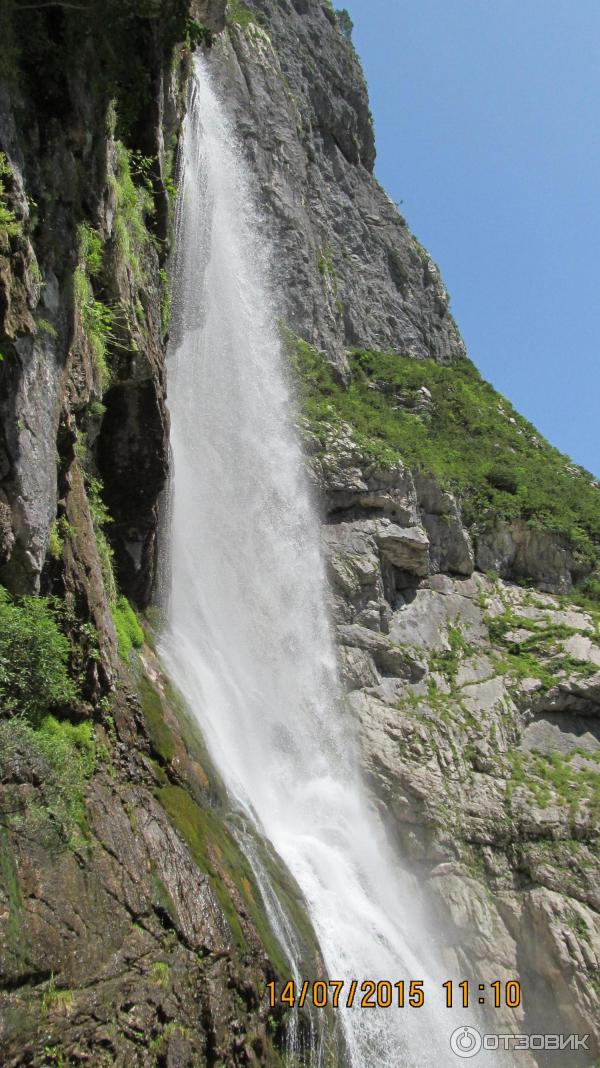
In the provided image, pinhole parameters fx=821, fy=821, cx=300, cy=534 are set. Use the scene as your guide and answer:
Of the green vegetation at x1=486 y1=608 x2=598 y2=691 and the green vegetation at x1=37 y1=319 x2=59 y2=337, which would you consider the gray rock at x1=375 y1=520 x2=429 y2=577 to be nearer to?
the green vegetation at x1=486 y1=608 x2=598 y2=691

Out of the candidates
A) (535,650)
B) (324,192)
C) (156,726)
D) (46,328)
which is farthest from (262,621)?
(324,192)

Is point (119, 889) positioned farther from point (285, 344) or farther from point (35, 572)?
point (285, 344)

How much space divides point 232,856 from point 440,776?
925 cm

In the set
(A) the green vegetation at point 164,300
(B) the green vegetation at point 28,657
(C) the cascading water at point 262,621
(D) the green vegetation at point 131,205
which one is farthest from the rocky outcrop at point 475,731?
(B) the green vegetation at point 28,657

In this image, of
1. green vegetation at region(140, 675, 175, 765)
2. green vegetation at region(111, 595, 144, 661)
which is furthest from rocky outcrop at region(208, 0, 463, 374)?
green vegetation at region(140, 675, 175, 765)

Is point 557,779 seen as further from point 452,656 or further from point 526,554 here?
point 526,554

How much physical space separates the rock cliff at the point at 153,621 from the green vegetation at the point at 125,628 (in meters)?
0.09

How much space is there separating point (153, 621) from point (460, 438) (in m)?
17.8

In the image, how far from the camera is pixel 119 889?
7230mm

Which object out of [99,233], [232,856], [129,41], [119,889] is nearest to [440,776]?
[232,856]

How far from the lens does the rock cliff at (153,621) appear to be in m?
6.90

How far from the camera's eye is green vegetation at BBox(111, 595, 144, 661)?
1076 cm

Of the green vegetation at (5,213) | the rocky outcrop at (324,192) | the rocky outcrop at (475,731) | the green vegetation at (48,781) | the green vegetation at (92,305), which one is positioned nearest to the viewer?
the green vegetation at (48,781)

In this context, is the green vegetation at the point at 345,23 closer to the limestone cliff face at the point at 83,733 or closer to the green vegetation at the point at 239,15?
the green vegetation at the point at 239,15
